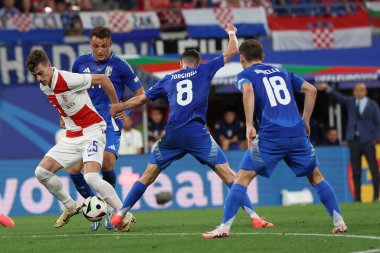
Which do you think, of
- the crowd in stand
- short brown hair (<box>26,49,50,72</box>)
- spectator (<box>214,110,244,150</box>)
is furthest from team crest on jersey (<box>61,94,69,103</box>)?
the crowd in stand

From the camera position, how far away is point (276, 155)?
1036cm

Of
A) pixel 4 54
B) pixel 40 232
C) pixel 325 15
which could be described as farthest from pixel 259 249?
pixel 325 15

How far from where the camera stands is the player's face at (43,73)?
11.5 metres

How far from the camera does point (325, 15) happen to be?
81.4ft

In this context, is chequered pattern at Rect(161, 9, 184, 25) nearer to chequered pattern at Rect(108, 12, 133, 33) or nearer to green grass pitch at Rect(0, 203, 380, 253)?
chequered pattern at Rect(108, 12, 133, 33)

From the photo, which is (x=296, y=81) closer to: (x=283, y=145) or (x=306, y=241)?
(x=283, y=145)

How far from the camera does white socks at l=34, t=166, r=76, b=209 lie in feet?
39.1

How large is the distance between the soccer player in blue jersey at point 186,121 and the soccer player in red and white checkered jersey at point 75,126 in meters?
0.51

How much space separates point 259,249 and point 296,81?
2.20 meters

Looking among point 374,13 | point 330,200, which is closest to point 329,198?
point 330,200

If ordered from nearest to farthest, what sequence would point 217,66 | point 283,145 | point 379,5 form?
point 283,145, point 217,66, point 379,5

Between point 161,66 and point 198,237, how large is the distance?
1153cm

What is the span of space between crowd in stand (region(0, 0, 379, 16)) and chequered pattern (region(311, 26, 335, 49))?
64 centimetres

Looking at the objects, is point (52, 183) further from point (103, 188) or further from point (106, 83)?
point (106, 83)
